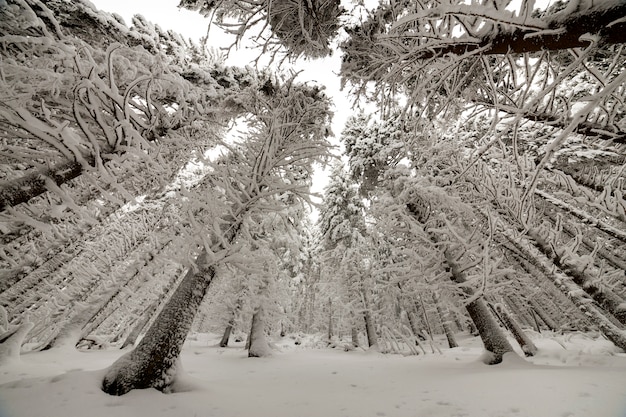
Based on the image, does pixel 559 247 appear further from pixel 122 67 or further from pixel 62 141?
pixel 122 67

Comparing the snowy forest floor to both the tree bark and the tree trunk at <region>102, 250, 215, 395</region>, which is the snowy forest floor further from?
the tree bark

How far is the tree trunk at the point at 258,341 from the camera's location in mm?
12047

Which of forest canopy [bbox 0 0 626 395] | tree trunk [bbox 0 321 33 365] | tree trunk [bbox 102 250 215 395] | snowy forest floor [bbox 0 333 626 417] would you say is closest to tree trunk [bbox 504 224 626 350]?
forest canopy [bbox 0 0 626 395]

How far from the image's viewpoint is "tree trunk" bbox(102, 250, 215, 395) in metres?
4.19

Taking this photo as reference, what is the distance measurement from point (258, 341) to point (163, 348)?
29.3ft

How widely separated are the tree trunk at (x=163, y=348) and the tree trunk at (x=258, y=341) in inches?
329

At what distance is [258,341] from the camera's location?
12.5 metres

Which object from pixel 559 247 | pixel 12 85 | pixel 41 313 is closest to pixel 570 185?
pixel 559 247

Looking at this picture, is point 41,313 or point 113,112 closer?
point 113,112

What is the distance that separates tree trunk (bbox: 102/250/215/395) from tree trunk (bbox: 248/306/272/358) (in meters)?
8.36

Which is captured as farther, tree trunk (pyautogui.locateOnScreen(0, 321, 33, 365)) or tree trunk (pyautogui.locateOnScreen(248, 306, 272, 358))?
tree trunk (pyautogui.locateOnScreen(248, 306, 272, 358))

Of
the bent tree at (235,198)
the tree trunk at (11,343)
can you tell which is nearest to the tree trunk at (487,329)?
the bent tree at (235,198)

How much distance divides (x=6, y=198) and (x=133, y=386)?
10.6 feet

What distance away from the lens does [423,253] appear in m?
8.85
